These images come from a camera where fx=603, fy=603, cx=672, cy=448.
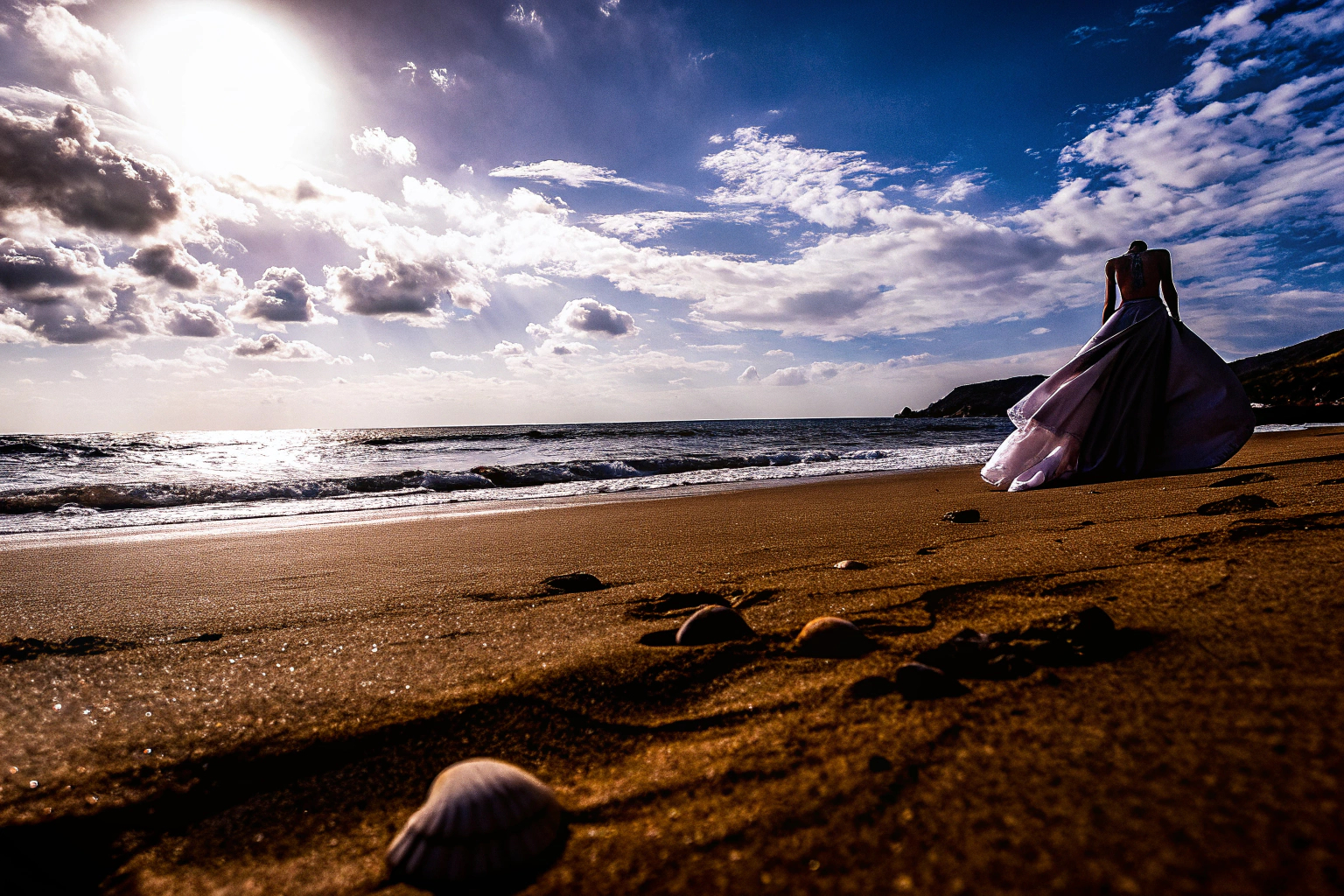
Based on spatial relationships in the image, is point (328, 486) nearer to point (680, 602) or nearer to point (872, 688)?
point (680, 602)

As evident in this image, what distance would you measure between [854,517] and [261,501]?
9.33 metres

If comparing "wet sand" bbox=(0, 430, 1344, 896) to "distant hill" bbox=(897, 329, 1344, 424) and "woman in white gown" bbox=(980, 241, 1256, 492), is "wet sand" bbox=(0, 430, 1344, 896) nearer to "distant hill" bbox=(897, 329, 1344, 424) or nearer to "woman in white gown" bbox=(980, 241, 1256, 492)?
"woman in white gown" bbox=(980, 241, 1256, 492)

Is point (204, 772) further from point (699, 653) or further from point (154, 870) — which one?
point (699, 653)

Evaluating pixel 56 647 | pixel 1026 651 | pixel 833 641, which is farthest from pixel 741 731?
pixel 56 647

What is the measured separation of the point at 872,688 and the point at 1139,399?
6158 millimetres

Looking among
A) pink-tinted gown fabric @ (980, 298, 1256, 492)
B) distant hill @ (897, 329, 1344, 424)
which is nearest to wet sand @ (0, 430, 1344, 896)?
pink-tinted gown fabric @ (980, 298, 1256, 492)

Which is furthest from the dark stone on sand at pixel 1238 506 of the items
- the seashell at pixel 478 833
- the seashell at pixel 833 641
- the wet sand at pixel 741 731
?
the seashell at pixel 478 833

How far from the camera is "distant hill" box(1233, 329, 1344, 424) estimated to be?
66.4 feet

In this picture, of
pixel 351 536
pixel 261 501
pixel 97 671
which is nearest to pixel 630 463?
pixel 261 501

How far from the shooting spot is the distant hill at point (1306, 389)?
20250mm

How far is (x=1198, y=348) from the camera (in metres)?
5.71

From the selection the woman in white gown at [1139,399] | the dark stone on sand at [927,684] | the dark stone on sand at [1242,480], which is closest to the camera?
the dark stone on sand at [927,684]

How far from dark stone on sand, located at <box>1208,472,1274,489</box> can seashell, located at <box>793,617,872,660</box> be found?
14.1 ft

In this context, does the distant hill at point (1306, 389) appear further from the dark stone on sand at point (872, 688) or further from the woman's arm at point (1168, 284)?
the dark stone on sand at point (872, 688)
